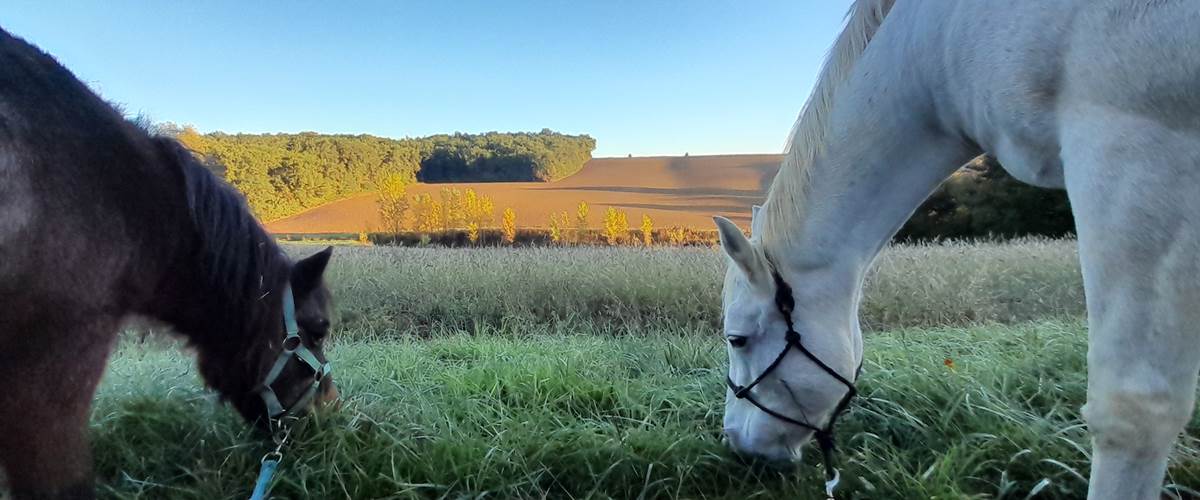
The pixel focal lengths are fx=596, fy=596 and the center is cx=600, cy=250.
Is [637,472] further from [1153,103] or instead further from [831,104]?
[1153,103]

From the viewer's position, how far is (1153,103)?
1.12 m

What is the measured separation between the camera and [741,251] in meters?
1.84

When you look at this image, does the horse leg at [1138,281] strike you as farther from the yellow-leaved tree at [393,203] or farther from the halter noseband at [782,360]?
the yellow-leaved tree at [393,203]

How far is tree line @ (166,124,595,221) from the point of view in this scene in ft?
29.2

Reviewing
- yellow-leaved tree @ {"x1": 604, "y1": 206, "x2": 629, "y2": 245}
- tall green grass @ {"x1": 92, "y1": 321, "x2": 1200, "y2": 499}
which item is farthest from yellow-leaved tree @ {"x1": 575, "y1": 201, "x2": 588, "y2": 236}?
tall green grass @ {"x1": 92, "y1": 321, "x2": 1200, "y2": 499}

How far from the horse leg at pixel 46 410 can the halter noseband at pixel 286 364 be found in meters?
0.50

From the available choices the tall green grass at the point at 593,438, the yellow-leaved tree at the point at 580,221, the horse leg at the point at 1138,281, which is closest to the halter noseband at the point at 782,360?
the tall green grass at the point at 593,438

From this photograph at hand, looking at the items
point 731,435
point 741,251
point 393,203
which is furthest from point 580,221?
point 741,251

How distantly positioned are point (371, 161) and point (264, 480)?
1038 centimetres

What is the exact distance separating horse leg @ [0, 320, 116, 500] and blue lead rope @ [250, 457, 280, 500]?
1.63 feet

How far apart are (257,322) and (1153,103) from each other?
2.58m

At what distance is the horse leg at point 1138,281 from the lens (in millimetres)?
1092

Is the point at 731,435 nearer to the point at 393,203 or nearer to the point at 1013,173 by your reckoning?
the point at 1013,173

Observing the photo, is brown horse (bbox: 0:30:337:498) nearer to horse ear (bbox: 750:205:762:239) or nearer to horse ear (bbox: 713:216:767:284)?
horse ear (bbox: 713:216:767:284)
